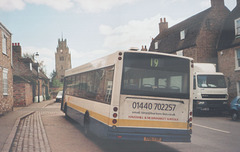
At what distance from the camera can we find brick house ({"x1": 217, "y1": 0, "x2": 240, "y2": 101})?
21627 millimetres

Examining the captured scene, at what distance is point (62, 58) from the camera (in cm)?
12600

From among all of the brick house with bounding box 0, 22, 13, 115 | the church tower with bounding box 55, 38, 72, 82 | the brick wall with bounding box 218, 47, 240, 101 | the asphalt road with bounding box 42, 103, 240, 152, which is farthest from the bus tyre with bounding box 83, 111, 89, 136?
the church tower with bounding box 55, 38, 72, 82

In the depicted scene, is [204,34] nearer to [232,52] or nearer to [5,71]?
[232,52]

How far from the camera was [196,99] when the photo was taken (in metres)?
16.7

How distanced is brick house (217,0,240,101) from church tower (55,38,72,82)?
103 meters

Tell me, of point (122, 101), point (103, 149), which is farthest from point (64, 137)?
point (122, 101)

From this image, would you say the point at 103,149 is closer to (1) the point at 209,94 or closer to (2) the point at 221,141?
(2) the point at 221,141

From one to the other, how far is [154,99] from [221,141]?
2961 millimetres

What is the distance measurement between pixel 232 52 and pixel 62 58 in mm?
110075

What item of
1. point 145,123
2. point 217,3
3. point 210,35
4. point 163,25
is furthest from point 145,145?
point 163,25

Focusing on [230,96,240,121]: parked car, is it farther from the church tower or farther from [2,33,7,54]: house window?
the church tower

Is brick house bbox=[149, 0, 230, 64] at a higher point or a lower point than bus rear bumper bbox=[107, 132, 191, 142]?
higher

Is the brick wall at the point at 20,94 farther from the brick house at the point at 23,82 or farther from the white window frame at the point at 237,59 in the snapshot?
the white window frame at the point at 237,59

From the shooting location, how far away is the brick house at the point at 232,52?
2163 cm
